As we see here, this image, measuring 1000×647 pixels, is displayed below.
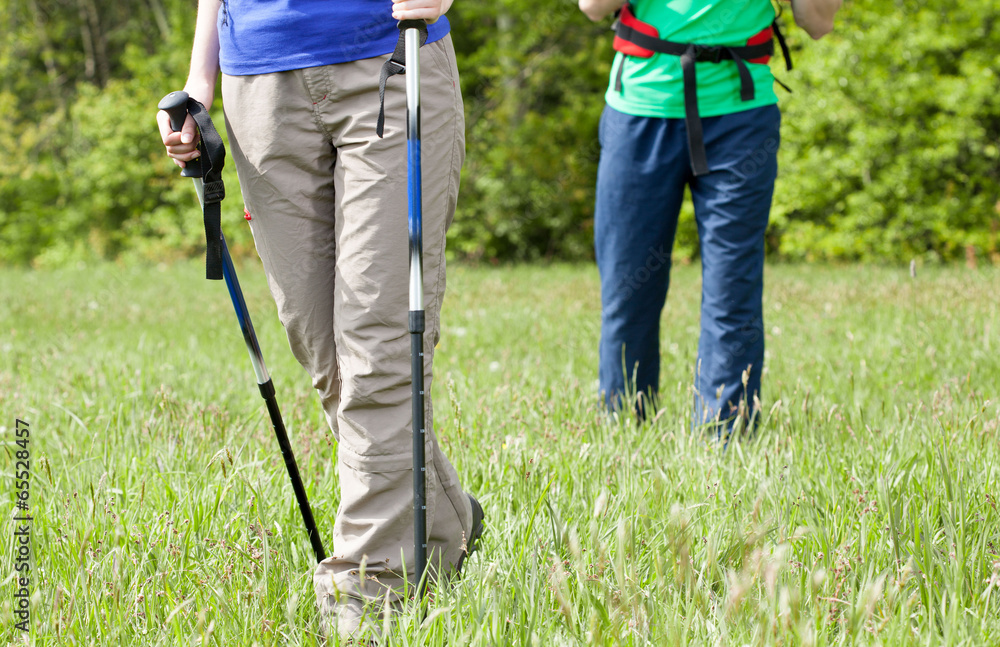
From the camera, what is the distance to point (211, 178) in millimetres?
1771

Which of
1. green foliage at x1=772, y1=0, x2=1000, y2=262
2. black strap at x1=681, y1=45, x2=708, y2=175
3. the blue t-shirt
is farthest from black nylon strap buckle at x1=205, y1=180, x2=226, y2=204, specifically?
green foliage at x1=772, y1=0, x2=1000, y2=262

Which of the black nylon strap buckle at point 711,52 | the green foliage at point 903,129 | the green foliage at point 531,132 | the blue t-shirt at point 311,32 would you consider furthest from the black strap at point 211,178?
the green foliage at point 531,132

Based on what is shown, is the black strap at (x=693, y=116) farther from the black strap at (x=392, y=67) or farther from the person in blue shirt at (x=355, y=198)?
the black strap at (x=392, y=67)

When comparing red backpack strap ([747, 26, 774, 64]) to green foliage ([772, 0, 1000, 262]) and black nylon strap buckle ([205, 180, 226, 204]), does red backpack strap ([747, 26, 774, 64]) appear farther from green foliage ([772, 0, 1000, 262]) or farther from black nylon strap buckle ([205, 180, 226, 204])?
green foliage ([772, 0, 1000, 262])

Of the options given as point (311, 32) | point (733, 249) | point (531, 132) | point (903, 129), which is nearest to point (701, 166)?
point (733, 249)

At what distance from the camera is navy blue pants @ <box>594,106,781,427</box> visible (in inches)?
105

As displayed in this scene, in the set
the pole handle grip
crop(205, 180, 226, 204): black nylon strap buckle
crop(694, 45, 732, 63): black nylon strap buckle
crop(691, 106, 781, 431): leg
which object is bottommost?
crop(691, 106, 781, 431): leg

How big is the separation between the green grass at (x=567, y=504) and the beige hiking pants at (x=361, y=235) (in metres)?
0.19

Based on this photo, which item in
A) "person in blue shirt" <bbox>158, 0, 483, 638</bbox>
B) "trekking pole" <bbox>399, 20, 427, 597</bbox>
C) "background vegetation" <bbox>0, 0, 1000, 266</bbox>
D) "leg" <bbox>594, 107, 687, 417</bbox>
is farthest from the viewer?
"background vegetation" <bbox>0, 0, 1000, 266</bbox>

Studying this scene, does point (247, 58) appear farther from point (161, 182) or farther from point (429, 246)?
point (161, 182)

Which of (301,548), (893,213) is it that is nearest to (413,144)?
(301,548)

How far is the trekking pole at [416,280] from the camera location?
1545mm

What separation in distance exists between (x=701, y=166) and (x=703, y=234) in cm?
26

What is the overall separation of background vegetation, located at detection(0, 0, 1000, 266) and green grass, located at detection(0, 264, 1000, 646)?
5494 millimetres
